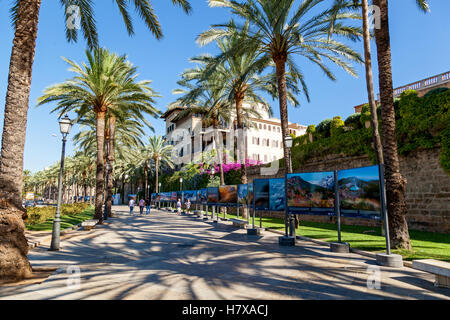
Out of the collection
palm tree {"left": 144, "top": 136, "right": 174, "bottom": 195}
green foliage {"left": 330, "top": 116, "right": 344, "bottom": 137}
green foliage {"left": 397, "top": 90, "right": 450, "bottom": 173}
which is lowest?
green foliage {"left": 397, "top": 90, "right": 450, "bottom": 173}

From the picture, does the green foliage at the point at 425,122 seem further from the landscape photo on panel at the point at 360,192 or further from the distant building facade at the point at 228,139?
the distant building facade at the point at 228,139

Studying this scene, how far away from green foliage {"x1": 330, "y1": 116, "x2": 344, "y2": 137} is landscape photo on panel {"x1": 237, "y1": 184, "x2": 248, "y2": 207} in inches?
338

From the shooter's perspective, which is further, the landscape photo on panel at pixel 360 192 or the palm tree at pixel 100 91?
the palm tree at pixel 100 91

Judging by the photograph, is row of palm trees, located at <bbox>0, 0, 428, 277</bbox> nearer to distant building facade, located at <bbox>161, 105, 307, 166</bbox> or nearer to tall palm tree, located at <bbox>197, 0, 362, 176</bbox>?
tall palm tree, located at <bbox>197, 0, 362, 176</bbox>

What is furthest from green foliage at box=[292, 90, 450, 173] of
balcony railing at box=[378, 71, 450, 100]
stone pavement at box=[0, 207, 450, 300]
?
stone pavement at box=[0, 207, 450, 300]

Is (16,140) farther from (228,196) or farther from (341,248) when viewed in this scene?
(228,196)

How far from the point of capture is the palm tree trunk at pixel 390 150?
28.8ft

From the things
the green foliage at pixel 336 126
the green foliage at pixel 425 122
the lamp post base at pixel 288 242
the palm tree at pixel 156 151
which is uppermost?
the palm tree at pixel 156 151

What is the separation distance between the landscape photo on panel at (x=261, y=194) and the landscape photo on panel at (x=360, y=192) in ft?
15.1

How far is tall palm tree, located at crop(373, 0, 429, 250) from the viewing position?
346 inches

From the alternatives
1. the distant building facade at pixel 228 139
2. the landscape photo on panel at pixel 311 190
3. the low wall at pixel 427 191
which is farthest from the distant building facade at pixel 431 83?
the distant building facade at pixel 228 139

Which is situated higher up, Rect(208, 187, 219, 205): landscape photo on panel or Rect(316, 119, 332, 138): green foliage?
Rect(316, 119, 332, 138): green foliage
